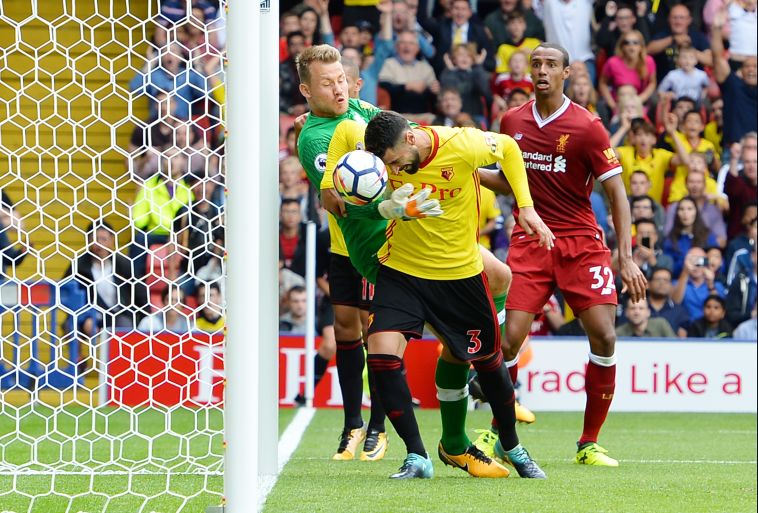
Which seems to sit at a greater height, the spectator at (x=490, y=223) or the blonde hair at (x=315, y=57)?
the blonde hair at (x=315, y=57)

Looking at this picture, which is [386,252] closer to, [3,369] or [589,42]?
[3,369]

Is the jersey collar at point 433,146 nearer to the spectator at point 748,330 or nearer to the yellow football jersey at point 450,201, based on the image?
the yellow football jersey at point 450,201

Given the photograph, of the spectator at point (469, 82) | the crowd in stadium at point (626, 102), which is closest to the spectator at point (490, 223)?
the crowd in stadium at point (626, 102)

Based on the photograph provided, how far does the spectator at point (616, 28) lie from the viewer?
13.8 metres

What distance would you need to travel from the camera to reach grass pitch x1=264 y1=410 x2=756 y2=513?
193 inches

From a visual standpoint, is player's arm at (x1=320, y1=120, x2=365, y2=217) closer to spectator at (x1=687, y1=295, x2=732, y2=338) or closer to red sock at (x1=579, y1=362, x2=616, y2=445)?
red sock at (x1=579, y1=362, x2=616, y2=445)

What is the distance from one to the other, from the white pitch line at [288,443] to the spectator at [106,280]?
1.20m

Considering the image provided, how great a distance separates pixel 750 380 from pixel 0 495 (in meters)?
8.13

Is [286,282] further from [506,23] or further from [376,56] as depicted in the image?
[506,23]

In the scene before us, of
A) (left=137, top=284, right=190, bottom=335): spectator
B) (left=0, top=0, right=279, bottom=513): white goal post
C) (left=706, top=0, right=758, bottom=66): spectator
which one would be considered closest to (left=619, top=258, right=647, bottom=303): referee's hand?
(left=0, top=0, right=279, bottom=513): white goal post

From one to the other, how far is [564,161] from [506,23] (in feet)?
23.3

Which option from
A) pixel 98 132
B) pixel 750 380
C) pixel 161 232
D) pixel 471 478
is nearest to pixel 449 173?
pixel 471 478

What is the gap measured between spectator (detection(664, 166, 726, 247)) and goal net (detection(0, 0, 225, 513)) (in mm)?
4714

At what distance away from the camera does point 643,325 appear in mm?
12156
